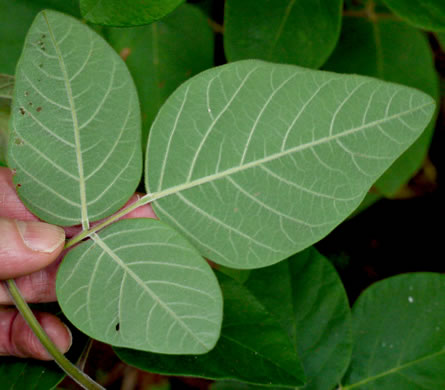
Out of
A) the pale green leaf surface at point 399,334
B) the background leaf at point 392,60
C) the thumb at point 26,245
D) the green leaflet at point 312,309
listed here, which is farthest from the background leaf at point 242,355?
the background leaf at point 392,60

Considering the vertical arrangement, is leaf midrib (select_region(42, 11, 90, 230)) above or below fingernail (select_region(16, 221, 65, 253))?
above

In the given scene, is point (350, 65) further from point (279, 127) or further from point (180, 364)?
point (180, 364)

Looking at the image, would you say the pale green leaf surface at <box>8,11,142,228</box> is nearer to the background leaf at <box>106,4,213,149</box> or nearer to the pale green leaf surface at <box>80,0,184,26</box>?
the pale green leaf surface at <box>80,0,184,26</box>

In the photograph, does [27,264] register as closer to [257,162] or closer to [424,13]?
[257,162]

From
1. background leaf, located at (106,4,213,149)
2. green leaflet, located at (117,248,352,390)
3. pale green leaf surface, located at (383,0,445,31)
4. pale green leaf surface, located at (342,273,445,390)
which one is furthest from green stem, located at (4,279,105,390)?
pale green leaf surface, located at (383,0,445,31)

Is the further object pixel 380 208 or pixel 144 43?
pixel 380 208

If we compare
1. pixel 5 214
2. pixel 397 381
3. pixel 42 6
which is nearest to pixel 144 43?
pixel 42 6
